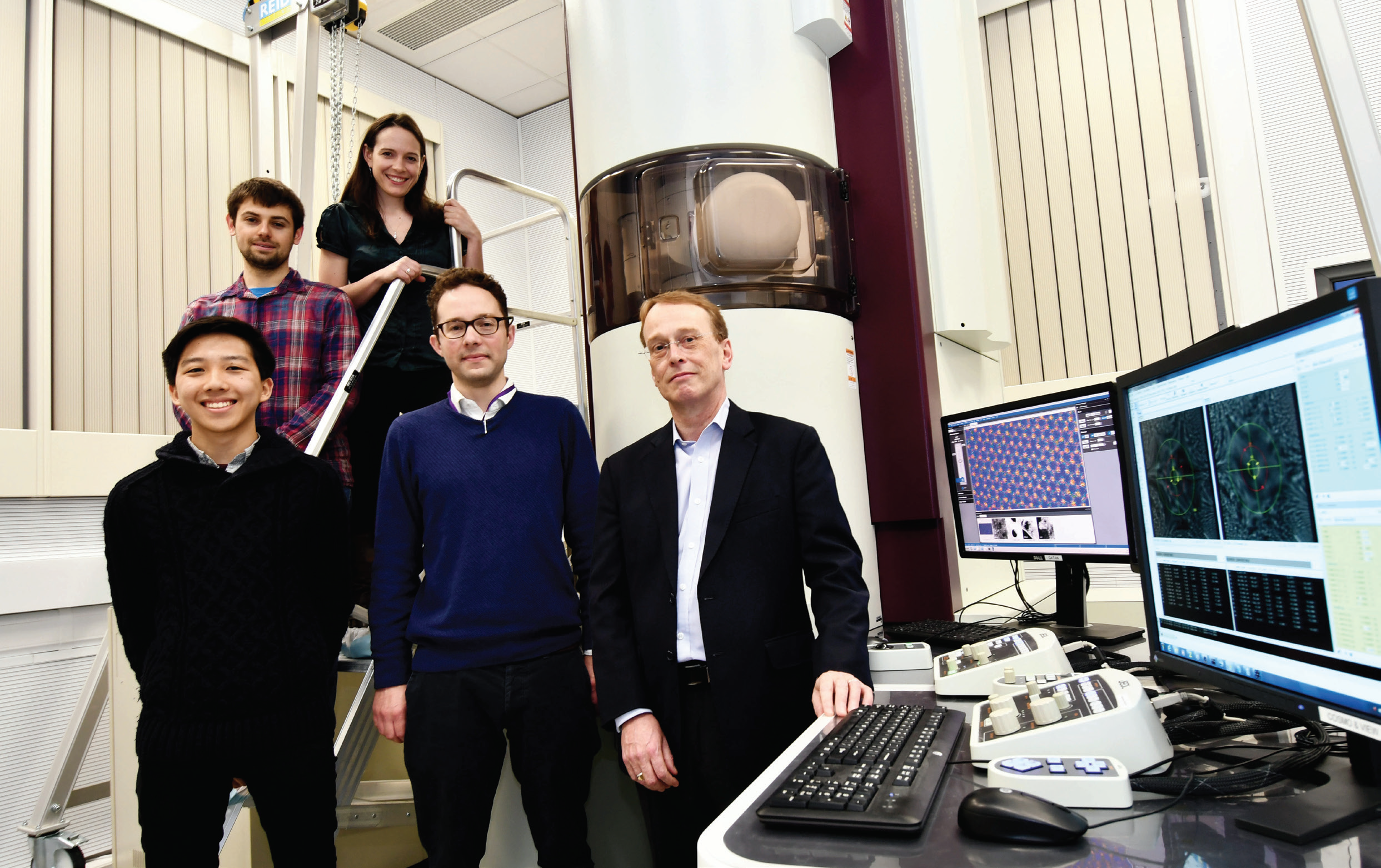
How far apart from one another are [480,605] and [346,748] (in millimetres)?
533

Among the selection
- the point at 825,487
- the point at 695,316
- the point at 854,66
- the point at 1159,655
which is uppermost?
the point at 854,66

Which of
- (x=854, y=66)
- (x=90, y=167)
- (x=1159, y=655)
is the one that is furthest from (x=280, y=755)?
(x=90, y=167)

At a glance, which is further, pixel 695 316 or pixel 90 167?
pixel 90 167

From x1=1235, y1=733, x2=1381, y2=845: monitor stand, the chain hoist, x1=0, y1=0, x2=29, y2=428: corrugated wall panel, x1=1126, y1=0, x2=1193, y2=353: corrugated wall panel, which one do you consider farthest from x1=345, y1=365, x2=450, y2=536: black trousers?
x1=1126, y1=0, x2=1193, y2=353: corrugated wall panel

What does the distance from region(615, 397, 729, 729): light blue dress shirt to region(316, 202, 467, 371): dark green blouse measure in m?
0.97

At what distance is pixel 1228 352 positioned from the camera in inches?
29.8

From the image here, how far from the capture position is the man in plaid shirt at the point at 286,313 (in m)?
1.95

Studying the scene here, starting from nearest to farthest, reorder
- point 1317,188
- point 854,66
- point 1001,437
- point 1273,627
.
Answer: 1. point 1273,627
2. point 1001,437
3. point 854,66
4. point 1317,188

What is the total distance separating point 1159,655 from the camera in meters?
0.94

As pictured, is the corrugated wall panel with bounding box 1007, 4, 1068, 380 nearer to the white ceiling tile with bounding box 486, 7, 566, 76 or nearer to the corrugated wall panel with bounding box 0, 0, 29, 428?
the white ceiling tile with bounding box 486, 7, 566, 76

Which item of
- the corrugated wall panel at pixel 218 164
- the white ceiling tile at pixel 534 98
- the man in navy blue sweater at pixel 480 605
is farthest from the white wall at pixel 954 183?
the white ceiling tile at pixel 534 98

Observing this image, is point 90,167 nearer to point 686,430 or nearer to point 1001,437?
point 686,430

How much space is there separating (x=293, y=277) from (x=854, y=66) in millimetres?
1484

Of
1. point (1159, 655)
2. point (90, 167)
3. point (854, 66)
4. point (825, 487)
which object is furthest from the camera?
point (90, 167)
